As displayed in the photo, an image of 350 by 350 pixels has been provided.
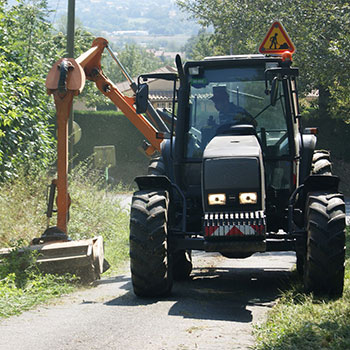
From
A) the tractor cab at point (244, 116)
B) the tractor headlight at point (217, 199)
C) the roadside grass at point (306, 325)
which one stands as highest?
the tractor cab at point (244, 116)

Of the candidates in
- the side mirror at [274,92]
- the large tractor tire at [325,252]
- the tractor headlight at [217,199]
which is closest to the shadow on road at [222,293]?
the large tractor tire at [325,252]

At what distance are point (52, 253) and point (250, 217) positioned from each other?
339 centimetres

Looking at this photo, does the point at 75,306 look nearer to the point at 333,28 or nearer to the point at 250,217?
the point at 250,217

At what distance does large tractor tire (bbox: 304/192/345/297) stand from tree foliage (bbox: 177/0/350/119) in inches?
317

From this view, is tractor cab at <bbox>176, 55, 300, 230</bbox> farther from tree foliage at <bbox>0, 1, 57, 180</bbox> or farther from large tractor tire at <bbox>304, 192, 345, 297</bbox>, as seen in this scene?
tree foliage at <bbox>0, 1, 57, 180</bbox>

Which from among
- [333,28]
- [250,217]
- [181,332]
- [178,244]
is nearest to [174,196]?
[178,244]

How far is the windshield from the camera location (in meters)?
10.2

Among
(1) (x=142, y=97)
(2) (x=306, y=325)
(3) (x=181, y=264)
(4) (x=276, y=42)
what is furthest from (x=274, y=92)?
(4) (x=276, y=42)

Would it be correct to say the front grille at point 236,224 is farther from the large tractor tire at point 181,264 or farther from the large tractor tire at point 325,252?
the large tractor tire at point 181,264

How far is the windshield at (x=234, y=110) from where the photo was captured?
10227 millimetres

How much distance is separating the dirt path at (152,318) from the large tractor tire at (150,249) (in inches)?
7.2

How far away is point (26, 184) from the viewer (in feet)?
57.2

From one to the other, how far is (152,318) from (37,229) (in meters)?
6.69

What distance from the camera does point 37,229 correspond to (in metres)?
14.4
